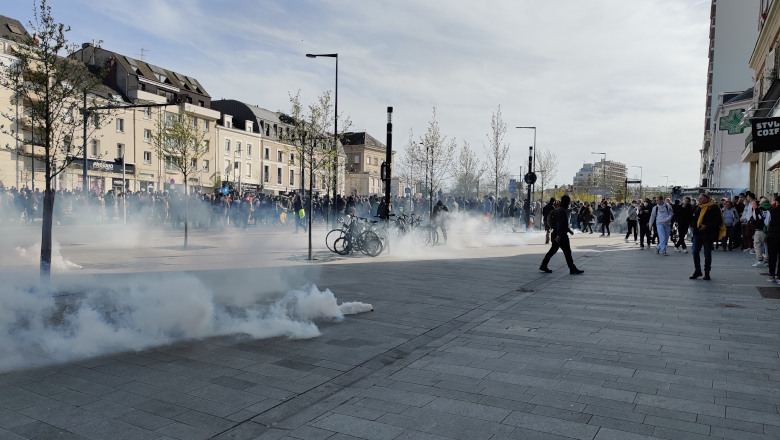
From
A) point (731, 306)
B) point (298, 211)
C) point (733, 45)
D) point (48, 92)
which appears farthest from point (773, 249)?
point (733, 45)

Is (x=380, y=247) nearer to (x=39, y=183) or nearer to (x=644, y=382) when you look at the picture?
(x=644, y=382)

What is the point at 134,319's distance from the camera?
5812 mm

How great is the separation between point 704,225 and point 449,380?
9.04 m

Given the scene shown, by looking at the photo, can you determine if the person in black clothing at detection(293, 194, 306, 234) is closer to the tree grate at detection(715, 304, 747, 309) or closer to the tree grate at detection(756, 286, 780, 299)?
the tree grate at detection(756, 286, 780, 299)

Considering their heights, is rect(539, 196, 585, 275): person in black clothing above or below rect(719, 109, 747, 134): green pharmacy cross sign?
below

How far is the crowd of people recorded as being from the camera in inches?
436

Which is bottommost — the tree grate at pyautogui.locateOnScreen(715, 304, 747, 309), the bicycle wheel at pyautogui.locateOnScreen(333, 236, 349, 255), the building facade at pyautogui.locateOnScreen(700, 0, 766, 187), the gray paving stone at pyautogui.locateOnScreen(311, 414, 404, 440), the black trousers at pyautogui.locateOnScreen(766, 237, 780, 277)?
the gray paving stone at pyautogui.locateOnScreen(311, 414, 404, 440)

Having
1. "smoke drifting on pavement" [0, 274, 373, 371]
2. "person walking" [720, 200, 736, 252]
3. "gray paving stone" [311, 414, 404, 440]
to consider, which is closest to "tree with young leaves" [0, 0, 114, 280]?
"smoke drifting on pavement" [0, 274, 373, 371]

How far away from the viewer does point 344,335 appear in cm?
593

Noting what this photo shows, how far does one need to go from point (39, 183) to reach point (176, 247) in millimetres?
28337

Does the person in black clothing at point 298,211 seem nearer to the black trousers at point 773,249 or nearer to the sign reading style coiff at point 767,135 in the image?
the sign reading style coiff at point 767,135

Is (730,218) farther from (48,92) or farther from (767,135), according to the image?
(48,92)

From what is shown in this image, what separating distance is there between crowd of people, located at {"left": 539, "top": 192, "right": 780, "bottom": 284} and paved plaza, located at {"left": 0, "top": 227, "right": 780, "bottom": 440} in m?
3.10

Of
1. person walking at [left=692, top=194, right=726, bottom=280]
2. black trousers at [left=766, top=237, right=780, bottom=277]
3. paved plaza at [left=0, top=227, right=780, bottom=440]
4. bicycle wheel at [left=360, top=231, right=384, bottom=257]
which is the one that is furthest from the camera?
bicycle wheel at [left=360, top=231, right=384, bottom=257]
